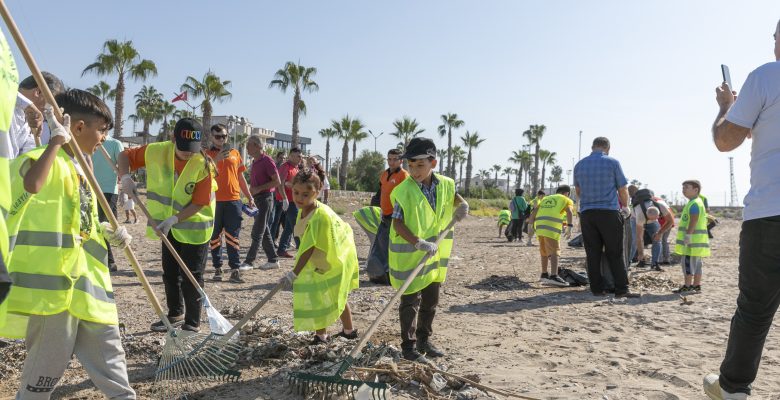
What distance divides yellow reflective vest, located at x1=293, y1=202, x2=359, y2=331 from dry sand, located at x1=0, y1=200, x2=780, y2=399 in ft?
0.94

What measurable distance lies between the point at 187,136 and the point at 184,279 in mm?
1145

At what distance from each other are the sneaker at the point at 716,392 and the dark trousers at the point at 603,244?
4.23 meters

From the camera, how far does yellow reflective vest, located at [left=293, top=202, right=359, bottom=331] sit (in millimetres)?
4348

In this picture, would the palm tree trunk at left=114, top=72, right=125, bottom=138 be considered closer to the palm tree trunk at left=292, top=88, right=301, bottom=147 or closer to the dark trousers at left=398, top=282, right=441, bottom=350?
the palm tree trunk at left=292, top=88, right=301, bottom=147

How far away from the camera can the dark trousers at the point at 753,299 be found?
3.01 m

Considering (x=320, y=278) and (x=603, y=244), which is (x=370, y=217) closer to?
(x=603, y=244)

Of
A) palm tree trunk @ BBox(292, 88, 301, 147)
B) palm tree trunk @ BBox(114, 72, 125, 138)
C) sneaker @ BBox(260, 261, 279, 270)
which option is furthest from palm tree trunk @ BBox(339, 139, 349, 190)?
sneaker @ BBox(260, 261, 279, 270)

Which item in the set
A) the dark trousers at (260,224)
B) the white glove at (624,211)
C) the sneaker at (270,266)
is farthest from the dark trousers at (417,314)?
the sneaker at (270,266)

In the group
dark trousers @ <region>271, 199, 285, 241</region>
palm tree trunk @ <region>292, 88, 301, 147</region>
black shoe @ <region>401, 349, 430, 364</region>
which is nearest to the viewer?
black shoe @ <region>401, 349, 430, 364</region>

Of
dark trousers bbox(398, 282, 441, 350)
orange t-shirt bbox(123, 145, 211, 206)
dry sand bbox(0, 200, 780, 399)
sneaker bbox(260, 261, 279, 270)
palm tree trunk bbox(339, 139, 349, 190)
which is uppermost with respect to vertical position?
palm tree trunk bbox(339, 139, 349, 190)

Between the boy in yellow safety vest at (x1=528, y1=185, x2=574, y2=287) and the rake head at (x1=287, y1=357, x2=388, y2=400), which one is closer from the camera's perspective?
the rake head at (x1=287, y1=357, x2=388, y2=400)

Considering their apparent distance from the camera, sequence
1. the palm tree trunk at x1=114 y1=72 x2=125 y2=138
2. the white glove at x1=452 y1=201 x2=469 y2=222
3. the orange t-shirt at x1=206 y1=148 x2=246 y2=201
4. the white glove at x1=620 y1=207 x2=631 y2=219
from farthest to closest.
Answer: the palm tree trunk at x1=114 y1=72 x2=125 y2=138
the white glove at x1=620 y1=207 x2=631 y2=219
the orange t-shirt at x1=206 y1=148 x2=246 y2=201
the white glove at x1=452 y1=201 x2=469 y2=222

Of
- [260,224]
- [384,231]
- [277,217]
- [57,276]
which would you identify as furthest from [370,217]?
[57,276]

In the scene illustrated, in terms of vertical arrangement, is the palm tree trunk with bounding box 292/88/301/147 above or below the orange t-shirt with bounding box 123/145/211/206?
above
